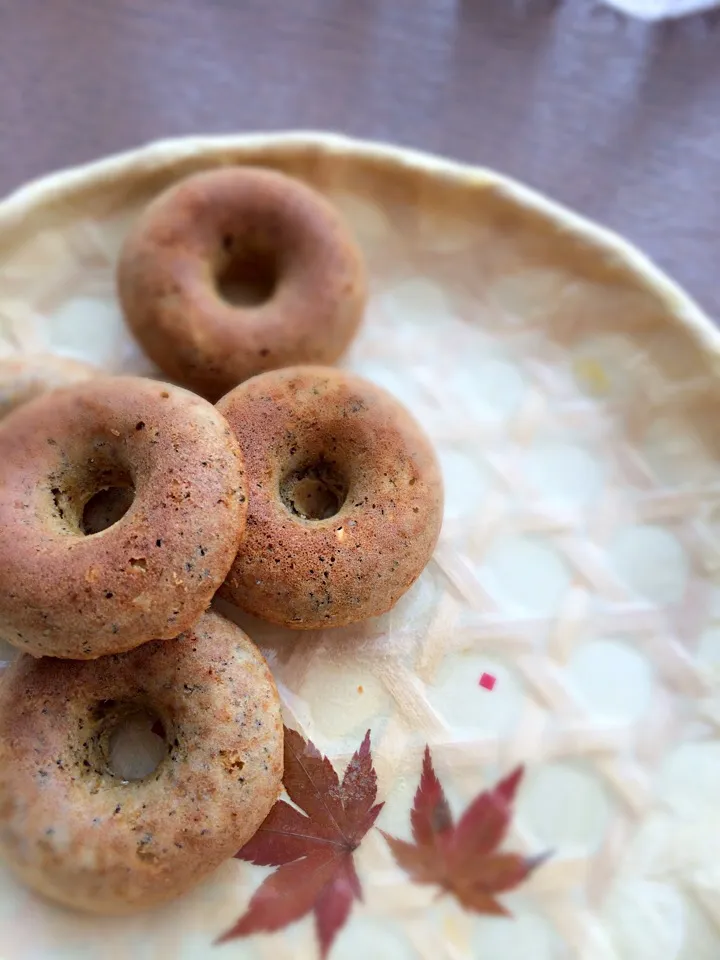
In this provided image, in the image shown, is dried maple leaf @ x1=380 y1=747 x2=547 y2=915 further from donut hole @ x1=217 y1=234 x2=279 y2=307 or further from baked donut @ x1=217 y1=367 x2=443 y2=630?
donut hole @ x1=217 y1=234 x2=279 y2=307

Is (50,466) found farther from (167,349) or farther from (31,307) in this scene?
(31,307)

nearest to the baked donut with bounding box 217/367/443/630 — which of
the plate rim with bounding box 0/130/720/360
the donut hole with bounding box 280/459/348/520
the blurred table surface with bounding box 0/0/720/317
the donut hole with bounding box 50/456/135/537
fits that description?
the donut hole with bounding box 280/459/348/520

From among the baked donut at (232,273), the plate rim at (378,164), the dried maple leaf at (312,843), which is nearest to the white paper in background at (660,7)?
the plate rim at (378,164)

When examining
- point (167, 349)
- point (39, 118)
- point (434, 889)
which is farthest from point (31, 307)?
point (434, 889)

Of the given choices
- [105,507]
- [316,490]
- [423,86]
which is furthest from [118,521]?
[423,86]

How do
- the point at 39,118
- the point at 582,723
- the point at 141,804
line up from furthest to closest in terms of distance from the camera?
the point at 39,118 → the point at 582,723 → the point at 141,804

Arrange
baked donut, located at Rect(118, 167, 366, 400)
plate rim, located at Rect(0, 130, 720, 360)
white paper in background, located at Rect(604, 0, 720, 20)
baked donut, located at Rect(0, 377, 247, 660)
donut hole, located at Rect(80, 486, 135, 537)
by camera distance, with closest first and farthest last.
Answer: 1. baked donut, located at Rect(0, 377, 247, 660)
2. donut hole, located at Rect(80, 486, 135, 537)
3. baked donut, located at Rect(118, 167, 366, 400)
4. plate rim, located at Rect(0, 130, 720, 360)
5. white paper in background, located at Rect(604, 0, 720, 20)

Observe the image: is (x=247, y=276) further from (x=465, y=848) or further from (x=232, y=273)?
(x=465, y=848)
